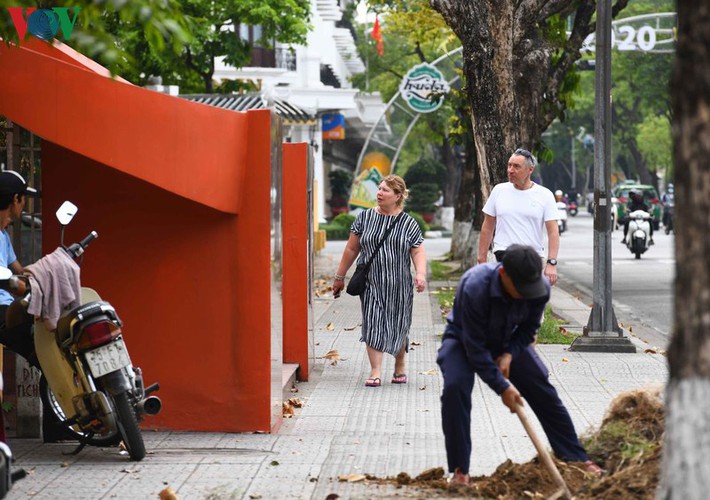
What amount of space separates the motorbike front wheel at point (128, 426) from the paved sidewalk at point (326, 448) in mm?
90

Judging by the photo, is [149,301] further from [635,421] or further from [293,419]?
[635,421]

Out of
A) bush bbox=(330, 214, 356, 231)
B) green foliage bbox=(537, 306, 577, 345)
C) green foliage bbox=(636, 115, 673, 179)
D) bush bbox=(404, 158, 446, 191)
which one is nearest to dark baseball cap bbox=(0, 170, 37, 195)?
green foliage bbox=(537, 306, 577, 345)

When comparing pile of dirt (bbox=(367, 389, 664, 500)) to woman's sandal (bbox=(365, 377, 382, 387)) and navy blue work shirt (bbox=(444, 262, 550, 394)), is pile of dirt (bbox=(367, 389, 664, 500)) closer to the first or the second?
navy blue work shirt (bbox=(444, 262, 550, 394))

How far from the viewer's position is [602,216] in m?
12.9

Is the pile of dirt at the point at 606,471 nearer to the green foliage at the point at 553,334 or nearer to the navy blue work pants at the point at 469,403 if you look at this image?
the navy blue work pants at the point at 469,403

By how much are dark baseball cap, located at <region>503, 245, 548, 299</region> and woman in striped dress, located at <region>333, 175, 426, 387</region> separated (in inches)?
164

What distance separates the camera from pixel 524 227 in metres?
10.6

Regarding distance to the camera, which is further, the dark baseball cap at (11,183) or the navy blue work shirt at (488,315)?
the dark baseball cap at (11,183)

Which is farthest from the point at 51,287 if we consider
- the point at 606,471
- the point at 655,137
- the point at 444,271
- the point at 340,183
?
the point at 655,137

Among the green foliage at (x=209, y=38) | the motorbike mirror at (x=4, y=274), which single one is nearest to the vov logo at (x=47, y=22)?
the motorbike mirror at (x=4, y=274)

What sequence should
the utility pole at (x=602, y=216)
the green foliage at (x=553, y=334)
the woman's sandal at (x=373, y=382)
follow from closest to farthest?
the woman's sandal at (x=373, y=382) → the utility pole at (x=602, y=216) → the green foliage at (x=553, y=334)

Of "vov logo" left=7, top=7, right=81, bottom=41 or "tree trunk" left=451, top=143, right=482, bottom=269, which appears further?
"tree trunk" left=451, top=143, right=482, bottom=269

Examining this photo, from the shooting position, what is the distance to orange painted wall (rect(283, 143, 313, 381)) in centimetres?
1055

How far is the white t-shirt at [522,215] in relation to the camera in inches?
416
